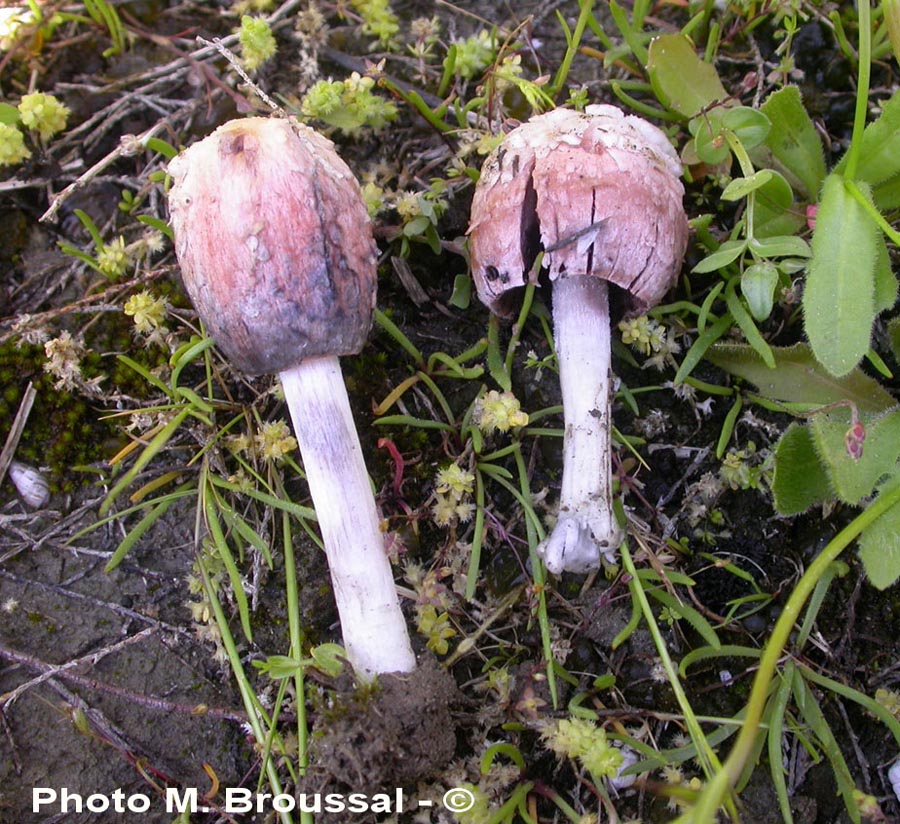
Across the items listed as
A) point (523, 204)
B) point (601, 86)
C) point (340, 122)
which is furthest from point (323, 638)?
point (601, 86)

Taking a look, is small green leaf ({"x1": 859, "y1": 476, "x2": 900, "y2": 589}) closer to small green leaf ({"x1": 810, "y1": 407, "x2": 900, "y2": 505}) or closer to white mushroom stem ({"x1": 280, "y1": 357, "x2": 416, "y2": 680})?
small green leaf ({"x1": 810, "y1": 407, "x2": 900, "y2": 505})

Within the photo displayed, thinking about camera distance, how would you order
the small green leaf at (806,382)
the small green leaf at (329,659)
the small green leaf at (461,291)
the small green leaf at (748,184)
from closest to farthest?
the small green leaf at (329,659) → the small green leaf at (748,184) → the small green leaf at (806,382) → the small green leaf at (461,291)

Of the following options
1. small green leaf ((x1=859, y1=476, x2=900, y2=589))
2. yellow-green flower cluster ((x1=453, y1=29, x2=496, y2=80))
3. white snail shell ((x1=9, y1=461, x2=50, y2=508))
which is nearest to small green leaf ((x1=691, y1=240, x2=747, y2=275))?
small green leaf ((x1=859, y1=476, x2=900, y2=589))

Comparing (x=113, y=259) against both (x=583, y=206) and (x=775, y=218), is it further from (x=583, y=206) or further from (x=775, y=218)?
(x=775, y=218)

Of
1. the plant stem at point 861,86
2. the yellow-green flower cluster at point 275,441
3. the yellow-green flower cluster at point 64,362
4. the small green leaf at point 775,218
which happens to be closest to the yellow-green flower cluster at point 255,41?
the yellow-green flower cluster at point 64,362

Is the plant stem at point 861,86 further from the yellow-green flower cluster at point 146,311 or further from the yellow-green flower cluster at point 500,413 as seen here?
the yellow-green flower cluster at point 146,311

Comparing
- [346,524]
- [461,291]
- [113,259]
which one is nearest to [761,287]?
[461,291]
